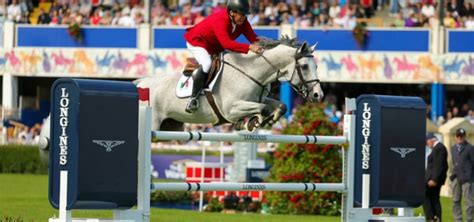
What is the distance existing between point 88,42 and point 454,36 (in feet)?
37.5

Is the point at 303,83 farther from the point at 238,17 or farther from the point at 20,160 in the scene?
the point at 20,160

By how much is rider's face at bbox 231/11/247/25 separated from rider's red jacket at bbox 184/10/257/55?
0.19 ft

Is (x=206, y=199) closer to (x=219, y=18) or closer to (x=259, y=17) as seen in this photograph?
(x=219, y=18)

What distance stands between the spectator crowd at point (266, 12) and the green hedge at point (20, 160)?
21.3 feet

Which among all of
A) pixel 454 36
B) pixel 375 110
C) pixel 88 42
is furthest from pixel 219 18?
pixel 88 42

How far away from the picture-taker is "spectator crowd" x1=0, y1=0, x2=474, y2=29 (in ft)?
123

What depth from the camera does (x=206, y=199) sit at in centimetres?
2480

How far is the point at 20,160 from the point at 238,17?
2260 centimetres

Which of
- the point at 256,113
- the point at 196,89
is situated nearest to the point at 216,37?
the point at 196,89

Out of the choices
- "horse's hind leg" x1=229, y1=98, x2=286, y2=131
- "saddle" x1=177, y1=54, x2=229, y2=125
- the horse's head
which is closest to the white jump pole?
"horse's hind leg" x1=229, y1=98, x2=286, y2=131

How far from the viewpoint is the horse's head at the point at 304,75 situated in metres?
12.9

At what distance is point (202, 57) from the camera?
13461 millimetres

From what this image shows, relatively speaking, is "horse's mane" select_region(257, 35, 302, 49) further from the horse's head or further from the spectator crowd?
the spectator crowd

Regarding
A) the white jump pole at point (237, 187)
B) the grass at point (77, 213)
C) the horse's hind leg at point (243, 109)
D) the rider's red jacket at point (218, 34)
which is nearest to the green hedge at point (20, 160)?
the grass at point (77, 213)
